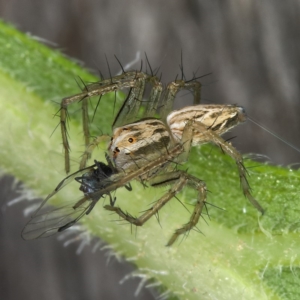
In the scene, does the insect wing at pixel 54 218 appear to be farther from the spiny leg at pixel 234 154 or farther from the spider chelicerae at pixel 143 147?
the spiny leg at pixel 234 154

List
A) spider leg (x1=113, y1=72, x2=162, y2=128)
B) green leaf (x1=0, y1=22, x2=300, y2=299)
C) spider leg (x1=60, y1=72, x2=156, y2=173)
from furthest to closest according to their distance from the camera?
spider leg (x1=113, y1=72, x2=162, y2=128), spider leg (x1=60, y1=72, x2=156, y2=173), green leaf (x1=0, y1=22, x2=300, y2=299)

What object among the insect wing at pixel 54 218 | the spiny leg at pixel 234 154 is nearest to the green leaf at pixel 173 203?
the spiny leg at pixel 234 154

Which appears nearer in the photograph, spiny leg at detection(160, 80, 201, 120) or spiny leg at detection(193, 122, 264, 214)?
spiny leg at detection(193, 122, 264, 214)

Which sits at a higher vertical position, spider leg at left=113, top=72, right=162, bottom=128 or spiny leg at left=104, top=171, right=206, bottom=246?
spider leg at left=113, top=72, right=162, bottom=128

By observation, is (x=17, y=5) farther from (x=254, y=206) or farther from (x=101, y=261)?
(x=254, y=206)

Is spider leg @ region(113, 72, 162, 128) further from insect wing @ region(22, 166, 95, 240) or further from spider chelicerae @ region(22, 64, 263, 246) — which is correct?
insect wing @ region(22, 166, 95, 240)

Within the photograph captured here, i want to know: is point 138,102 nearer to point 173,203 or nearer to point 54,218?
point 173,203

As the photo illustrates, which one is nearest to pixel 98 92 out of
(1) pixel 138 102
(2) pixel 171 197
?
(1) pixel 138 102

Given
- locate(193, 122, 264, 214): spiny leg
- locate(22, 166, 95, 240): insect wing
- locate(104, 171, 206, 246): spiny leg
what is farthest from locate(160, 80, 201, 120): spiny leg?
locate(22, 166, 95, 240): insect wing

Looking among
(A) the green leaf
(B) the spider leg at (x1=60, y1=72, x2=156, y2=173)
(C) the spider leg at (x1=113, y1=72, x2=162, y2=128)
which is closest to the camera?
(A) the green leaf
